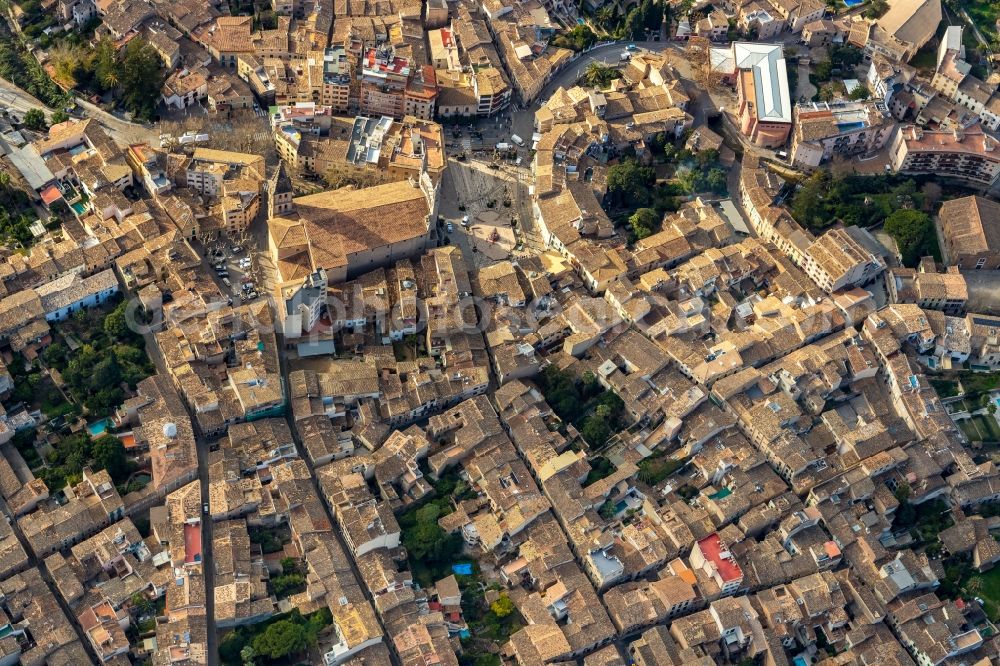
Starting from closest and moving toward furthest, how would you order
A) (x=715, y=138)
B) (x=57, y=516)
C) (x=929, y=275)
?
(x=57, y=516), (x=929, y=275), (x=715, y=138)

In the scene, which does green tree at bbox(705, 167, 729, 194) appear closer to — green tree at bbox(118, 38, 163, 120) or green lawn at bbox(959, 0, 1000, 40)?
green lawn at bbox(959, 0, 1000, 40)

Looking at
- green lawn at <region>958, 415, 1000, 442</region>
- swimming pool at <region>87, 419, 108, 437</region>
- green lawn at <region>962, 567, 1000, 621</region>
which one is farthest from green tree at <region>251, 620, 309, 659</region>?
green lawn at <region>958, 415, 1000, 442</region>

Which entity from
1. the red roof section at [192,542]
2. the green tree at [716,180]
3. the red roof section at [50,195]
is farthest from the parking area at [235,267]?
the green tree at [716,180]

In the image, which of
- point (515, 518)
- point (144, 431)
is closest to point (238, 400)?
point (144, 431)

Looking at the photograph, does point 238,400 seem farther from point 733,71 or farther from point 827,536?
point 733,71

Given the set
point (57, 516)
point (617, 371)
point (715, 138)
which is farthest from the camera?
point (715, 138)

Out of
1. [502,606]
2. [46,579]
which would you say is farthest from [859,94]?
[46,579]
